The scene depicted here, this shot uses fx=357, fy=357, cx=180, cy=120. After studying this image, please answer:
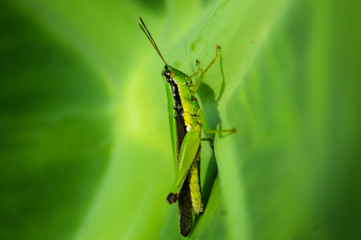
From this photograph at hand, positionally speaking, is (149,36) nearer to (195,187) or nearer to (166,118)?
(166,118)

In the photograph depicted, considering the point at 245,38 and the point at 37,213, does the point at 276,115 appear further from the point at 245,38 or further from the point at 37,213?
the point at 37,213

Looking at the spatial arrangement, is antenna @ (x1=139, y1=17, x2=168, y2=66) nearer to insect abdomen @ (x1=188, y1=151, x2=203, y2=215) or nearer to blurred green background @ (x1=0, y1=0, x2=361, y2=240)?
blurred green background @ (x1=0, y1=0, x2=361, y2=240)

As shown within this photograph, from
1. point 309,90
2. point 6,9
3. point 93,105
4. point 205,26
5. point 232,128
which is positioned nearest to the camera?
point 309,90

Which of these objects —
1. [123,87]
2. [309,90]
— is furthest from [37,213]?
[309,90]

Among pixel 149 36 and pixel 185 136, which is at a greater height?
pixel 149 36

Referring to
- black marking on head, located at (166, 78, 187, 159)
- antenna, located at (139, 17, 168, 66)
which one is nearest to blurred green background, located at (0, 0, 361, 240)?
antenna, located at (139, 17, 168, 66)

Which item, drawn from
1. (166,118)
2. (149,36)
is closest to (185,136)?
(166,118)
